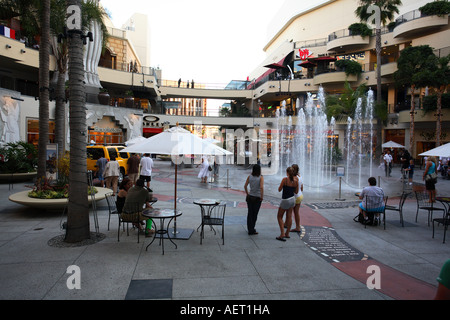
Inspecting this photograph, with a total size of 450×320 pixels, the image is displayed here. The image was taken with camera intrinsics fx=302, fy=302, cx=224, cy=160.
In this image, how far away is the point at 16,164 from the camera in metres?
15.3

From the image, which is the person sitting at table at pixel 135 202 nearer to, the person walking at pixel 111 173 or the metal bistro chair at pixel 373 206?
the metal bistro chair at pixel 373 206

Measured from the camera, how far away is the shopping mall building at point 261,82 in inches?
891

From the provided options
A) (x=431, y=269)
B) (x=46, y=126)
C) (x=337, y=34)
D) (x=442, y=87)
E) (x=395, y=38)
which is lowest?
(x=431, y=269)

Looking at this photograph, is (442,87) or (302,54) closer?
(442,87)

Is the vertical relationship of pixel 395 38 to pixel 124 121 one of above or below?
above

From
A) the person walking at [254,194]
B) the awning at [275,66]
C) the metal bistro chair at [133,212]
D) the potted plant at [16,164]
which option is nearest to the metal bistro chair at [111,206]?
the metal bistro chair at [133,212]

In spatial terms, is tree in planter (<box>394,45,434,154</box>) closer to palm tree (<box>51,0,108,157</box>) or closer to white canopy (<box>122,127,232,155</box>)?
palm tree (<box>51,0,108,157</box>)

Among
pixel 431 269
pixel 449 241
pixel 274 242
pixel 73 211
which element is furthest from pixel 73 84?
pixel 449 241

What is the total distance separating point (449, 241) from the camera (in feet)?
23.2

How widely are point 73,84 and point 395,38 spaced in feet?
120

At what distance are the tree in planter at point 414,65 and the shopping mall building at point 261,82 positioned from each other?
1595 mm

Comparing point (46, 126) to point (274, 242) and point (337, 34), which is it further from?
point (337, 34)
